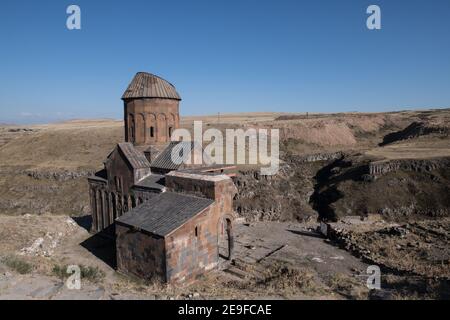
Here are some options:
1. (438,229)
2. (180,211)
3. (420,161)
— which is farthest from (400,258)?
(420,161)

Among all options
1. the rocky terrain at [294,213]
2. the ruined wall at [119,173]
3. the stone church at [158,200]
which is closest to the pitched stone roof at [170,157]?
the stone church at [158,200]

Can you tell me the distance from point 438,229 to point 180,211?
12.6 meters

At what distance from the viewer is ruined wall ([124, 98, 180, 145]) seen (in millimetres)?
18005

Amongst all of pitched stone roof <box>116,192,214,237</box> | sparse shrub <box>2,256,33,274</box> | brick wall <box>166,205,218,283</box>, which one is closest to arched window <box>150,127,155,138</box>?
pitched stone roof <box>116,192,214,237</box>

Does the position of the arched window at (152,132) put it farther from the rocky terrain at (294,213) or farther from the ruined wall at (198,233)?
the rocky terrain at (294,213)

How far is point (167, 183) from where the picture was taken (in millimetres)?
13727

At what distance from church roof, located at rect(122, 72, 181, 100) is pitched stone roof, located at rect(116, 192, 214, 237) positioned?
6.91 meters

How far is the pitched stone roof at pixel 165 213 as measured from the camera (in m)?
10.8

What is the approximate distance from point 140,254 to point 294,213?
1623 centimetres

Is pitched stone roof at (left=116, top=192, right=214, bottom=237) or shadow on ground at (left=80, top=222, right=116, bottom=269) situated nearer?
pitched stone roof at (left=116, top=192, right=214, bottom=237)

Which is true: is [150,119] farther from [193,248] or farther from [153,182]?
[193,248]

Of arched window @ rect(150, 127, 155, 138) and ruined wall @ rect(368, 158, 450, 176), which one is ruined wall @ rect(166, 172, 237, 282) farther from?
ruined wall @ rect(368, 158, 450, 176)
